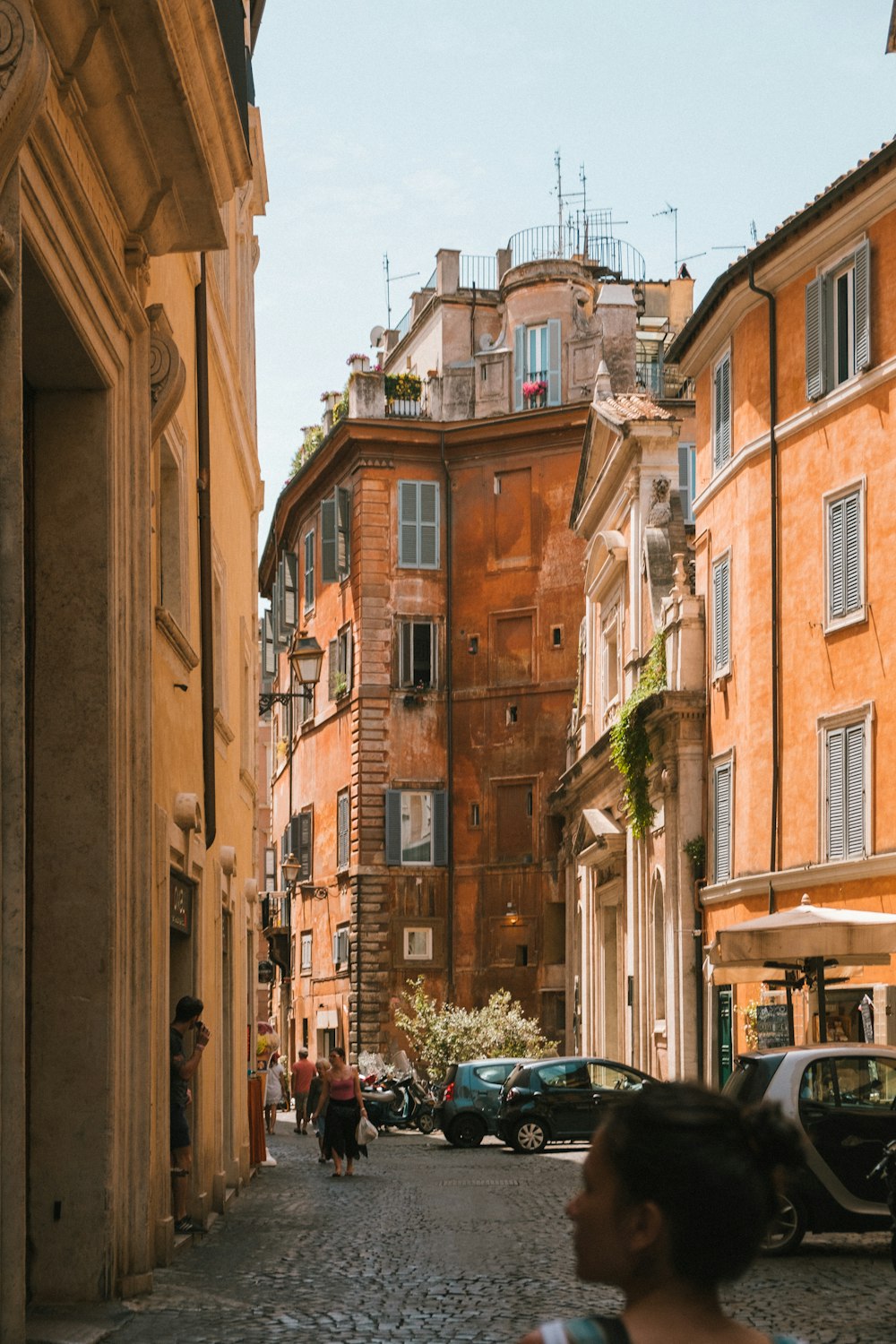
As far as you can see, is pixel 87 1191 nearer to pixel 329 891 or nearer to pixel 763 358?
pixel 763 358

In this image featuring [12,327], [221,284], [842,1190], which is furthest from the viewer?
[221,284]

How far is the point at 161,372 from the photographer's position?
1215cm

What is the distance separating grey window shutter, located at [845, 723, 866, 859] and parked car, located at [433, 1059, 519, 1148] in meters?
9.40

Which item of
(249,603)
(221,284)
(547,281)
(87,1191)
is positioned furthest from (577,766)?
(87,1191)

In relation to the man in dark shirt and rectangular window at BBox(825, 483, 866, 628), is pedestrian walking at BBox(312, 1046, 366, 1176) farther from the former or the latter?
the man in dark shirt

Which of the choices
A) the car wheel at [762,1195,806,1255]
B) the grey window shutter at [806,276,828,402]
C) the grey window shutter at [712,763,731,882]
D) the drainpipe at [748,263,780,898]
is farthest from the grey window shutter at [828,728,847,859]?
the car wheel at [762,1195,806,1255]

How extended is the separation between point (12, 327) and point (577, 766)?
34088mm

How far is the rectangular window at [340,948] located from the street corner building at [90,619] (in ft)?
115

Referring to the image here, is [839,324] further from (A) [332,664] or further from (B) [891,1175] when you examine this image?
(A) [332,664]

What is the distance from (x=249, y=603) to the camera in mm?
24469

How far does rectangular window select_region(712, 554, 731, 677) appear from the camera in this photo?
29.1m

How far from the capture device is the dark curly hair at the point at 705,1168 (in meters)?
2.40

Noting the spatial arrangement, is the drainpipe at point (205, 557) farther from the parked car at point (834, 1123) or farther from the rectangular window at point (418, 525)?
the rectangular window at point (418, 525)

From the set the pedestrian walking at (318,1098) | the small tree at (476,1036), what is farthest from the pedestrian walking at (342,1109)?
the small tree at (476,1036)
